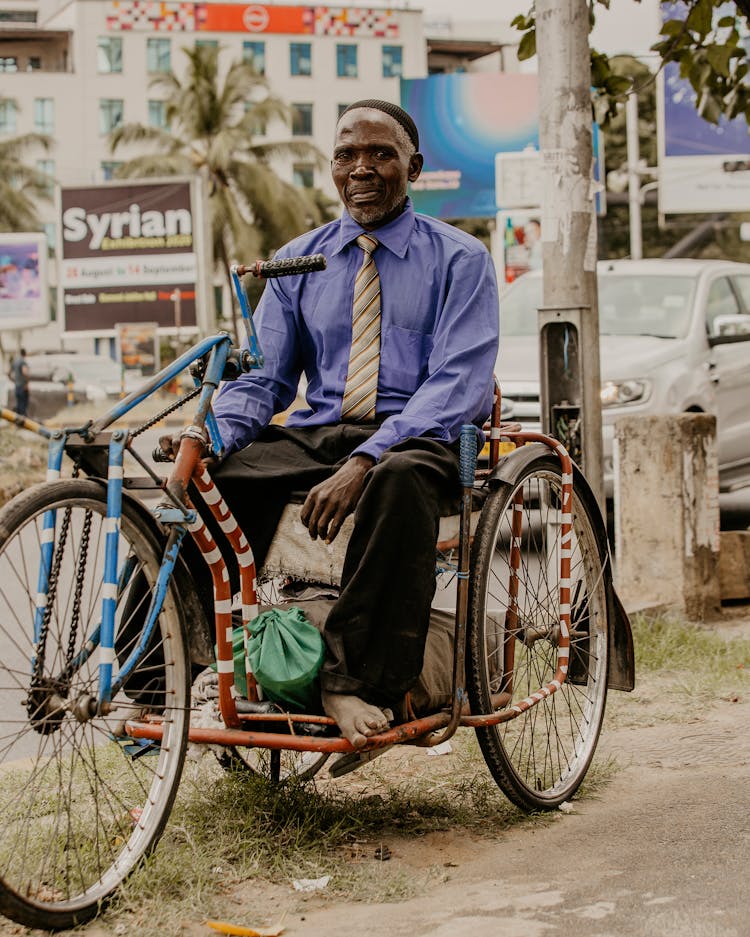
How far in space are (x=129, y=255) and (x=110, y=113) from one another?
1524 inches

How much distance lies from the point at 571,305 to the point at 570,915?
10.6 ft

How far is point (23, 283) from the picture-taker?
28.6m

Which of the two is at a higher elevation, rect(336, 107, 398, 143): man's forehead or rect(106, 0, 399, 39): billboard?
rect(106, 0, 399, 39): billboard

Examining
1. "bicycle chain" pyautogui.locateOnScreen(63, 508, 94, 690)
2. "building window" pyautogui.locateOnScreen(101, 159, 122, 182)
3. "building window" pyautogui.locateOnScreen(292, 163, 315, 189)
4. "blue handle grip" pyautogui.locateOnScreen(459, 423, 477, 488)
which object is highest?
"building window" pyautogui.locateOnScreen(101, 159, 122, 182)

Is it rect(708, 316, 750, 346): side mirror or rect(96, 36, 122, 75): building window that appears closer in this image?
rect(708, 316, 750, 346): side mirror

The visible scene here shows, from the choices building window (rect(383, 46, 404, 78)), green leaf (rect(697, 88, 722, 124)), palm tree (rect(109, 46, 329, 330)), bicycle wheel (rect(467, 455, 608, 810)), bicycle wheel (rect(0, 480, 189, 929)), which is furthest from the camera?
building window (rect(383, 46, 404, 78))

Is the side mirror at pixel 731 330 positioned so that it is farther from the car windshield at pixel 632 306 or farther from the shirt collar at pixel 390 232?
the shirt collar at pixel 390 232

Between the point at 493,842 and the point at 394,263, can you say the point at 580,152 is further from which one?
the point at 493,842

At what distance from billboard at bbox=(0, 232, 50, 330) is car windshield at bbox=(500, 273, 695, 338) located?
59.1 feet

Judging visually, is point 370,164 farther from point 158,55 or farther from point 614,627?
point 158,55

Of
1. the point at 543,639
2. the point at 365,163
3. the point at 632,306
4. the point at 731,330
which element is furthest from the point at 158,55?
the point at 543,639

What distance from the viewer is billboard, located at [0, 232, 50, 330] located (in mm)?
28156

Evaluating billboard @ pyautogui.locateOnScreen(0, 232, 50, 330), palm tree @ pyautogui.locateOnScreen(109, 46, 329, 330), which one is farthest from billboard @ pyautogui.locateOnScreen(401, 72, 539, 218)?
billboard @ pyautogui.locateOnScreen(0, 232, 50, 330)

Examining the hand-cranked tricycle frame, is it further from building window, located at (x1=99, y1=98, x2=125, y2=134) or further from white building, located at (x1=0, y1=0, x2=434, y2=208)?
building window, located at (x1=99, y1=98, x2=125, y2=134)
